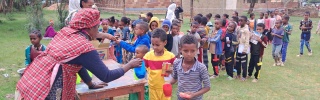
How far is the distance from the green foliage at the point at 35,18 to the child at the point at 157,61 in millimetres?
10163

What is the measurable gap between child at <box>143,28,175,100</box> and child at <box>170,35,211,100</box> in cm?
54

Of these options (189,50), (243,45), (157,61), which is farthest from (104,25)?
(189,50)

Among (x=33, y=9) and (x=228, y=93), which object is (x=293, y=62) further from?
(x=33, y=9)

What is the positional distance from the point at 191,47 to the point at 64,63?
3.94 feet

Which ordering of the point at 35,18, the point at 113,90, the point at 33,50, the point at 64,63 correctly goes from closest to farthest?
the point at 64,63 → the point at 113,90 → the point at 33,50 → the point at 35,18

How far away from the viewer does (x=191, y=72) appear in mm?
2904

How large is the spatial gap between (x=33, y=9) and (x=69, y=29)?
38.8ft

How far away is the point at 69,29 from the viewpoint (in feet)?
7.76

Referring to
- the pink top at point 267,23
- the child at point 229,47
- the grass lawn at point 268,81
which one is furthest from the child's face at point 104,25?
the pink top at point 267,23

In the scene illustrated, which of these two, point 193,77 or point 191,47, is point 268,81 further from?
point 191,47

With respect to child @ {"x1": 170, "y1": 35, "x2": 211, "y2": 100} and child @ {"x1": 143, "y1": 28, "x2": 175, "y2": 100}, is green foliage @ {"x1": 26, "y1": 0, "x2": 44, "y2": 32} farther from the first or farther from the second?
child @ {"x1": 170, "y1": 35, "x2": 211, "y2": 100}

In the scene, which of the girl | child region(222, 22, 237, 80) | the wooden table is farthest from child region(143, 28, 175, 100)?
child region(222, 22, 237, 80)

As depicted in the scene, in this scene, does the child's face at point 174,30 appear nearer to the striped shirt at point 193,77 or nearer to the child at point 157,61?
the child at point 157,61

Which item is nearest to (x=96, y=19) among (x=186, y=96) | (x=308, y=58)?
(x=186, y=96)
